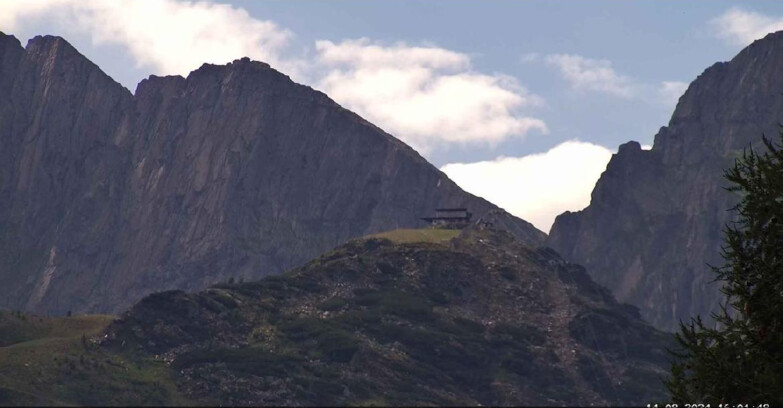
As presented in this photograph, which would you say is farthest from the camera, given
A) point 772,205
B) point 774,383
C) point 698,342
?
point 698,342

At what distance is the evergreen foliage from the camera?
156 ft

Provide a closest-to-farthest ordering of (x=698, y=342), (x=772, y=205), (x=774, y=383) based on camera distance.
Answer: (x=774, y=383) → (x=772, y=205) → (x=698, y=342)

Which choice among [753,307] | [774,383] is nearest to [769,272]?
[753,307]

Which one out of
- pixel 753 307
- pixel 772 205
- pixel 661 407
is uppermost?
pixel 772 205

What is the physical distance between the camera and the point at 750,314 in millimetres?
48156

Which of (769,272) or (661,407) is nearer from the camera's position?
(769,272)

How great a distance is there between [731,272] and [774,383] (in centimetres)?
561

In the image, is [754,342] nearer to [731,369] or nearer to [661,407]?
[731,369]

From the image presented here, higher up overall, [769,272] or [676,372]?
[769,272]

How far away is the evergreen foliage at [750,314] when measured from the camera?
1870 inches

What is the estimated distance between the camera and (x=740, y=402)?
155ft

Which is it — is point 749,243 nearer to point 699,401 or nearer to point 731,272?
point 731,272

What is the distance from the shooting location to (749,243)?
49438 mm

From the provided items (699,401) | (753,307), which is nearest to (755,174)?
(753,307)
